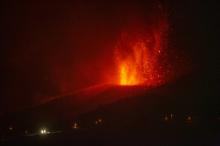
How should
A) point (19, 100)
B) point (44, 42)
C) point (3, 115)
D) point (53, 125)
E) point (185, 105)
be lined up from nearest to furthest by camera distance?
point (53, 125)
point (3, 115)
point (185, 105)
point (19, 100)
point (44, 42)

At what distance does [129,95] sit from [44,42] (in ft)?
26.4

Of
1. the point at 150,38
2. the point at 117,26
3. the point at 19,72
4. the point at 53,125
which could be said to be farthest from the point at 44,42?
the point at 53,125

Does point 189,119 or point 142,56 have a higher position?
point 142,56

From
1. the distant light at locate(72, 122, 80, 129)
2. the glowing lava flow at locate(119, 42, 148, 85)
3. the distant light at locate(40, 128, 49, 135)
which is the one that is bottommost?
the distant light at locate(40, 128, 49, 135)

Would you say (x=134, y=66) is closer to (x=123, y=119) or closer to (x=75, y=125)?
(x=123, y=119)

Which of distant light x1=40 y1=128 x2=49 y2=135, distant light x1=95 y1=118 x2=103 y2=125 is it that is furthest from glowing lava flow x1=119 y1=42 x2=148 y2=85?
distant light x1=40 y1=128 x2=49 y2=135

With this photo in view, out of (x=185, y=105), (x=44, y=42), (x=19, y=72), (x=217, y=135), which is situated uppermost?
(x=44, y=42)

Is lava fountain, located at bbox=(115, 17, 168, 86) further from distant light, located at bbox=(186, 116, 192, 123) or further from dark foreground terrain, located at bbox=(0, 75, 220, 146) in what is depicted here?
distant light, located at bbox=(186, 116, 192, 123)

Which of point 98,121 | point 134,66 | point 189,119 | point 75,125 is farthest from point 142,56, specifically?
point 75,125

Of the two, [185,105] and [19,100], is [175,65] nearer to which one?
[185,105]

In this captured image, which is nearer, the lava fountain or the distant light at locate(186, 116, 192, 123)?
the distant light at locate(186, 116, 192, 123)

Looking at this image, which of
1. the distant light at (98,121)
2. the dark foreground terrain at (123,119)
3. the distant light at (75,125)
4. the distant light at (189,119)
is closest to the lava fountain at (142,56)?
the dark foreground terrain at (123,119)

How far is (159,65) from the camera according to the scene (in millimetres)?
30750

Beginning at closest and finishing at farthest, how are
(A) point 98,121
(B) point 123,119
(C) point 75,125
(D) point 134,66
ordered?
(C) point 75,125 < (A) point 98,121 < (B) point 123,119 < (D) point 134,66
